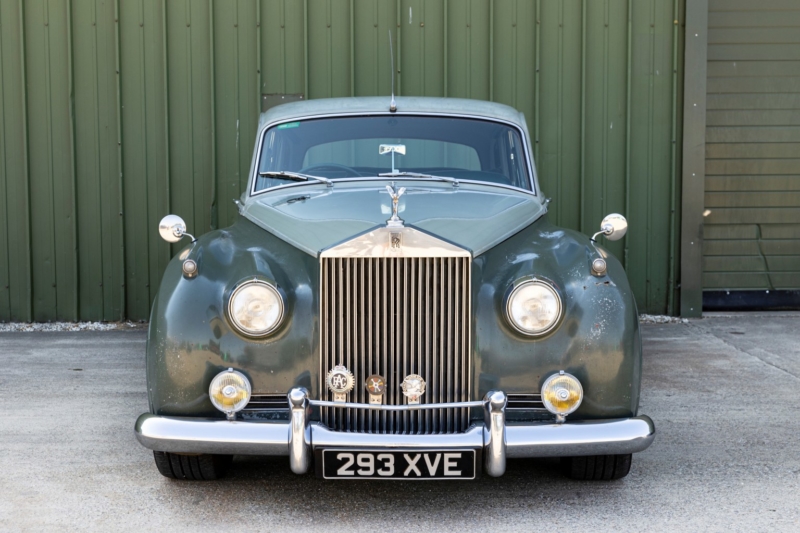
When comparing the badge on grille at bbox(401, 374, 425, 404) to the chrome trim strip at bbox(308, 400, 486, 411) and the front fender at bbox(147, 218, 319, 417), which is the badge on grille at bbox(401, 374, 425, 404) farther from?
the front fender at bbox(147, 218, 319, 417)

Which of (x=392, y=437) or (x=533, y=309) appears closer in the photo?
(x=392, y=437)

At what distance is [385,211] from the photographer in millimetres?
3764

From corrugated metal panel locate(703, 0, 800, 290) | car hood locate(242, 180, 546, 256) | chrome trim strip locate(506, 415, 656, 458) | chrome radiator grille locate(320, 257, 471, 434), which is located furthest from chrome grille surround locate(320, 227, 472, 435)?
corrugated metal panel locate(703, 0, 800, 290)

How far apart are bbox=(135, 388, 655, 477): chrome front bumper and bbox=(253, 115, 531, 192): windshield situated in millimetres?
1579

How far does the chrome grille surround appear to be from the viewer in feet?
11.0

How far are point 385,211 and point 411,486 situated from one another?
1.18 m

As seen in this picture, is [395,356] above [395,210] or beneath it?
beneath

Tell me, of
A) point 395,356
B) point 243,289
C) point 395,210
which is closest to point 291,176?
point 395,210

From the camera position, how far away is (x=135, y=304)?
7988mm

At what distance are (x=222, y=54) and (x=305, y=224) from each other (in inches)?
182

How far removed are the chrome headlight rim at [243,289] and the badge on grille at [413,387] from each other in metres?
0.52

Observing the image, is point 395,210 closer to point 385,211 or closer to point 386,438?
point 385,211

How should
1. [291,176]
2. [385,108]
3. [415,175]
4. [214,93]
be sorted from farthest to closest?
1. [214,93]
2. [385,108]
3. [291,176]
4. [415,175]

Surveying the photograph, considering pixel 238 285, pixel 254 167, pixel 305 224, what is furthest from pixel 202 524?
pixel 254 167
